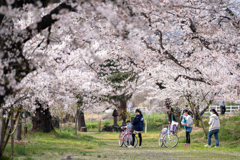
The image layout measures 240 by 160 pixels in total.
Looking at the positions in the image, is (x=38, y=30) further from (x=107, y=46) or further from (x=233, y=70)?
(x=107, y=46)

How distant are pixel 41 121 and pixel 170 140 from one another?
27.3 ft

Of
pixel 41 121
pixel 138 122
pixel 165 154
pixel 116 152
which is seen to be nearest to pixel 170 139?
pixel 138 122

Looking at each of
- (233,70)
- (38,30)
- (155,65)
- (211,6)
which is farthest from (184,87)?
(38,30)

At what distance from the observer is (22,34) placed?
5.66m

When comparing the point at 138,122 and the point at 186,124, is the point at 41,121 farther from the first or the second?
the point at 186,124

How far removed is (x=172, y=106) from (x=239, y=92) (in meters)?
13.1

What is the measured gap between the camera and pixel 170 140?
Result: 45.1 feet

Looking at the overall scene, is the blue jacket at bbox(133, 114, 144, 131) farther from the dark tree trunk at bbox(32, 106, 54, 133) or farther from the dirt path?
the dark tree trunk at bbox(32, 106, 54, 133)

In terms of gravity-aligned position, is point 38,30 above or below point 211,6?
below

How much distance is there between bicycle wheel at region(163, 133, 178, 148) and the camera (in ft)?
45.0

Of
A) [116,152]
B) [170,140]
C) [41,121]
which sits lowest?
[116,152]

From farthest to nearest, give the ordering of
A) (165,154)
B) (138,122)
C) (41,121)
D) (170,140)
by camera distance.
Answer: (41,121) → (170,140) → (138,122) → (165,154)

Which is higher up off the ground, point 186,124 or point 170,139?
point 186,124

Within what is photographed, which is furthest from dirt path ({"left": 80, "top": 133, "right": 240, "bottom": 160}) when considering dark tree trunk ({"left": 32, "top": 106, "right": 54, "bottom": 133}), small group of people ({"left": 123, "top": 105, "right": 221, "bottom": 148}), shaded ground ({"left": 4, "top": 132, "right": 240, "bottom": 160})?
dark tree trunk ({"left": 32, "top": 106, "right": 54, "bottom": 133})
